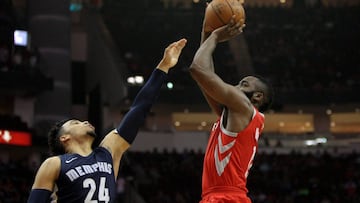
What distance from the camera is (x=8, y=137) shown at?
21062mm

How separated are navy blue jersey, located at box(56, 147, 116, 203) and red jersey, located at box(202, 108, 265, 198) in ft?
2.57

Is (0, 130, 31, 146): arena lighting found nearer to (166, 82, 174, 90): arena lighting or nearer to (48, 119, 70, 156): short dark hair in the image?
(166, 82, 174, 90): arena lighting

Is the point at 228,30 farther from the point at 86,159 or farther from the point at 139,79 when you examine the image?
the point at 139,79

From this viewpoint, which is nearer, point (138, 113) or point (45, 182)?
point (45, 182)

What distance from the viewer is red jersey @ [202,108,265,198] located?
482cm

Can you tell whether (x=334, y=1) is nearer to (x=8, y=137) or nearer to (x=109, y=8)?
(x=109, y=8)

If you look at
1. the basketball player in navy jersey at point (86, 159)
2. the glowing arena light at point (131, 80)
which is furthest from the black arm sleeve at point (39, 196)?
the glowing arena light at point (131, 80)

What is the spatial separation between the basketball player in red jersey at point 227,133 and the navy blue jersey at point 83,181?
793 mm

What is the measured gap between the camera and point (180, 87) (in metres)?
32.4

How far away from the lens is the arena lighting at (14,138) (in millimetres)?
21062

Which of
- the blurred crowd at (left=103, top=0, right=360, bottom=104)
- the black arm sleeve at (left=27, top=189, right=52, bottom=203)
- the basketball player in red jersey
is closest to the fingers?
the basketball player in red jersey

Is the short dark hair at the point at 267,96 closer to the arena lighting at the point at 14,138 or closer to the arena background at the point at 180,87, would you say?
the arena background at the point at 180,87

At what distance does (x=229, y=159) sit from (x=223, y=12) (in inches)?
40.8

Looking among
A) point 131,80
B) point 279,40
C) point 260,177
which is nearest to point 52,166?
point 260,177
